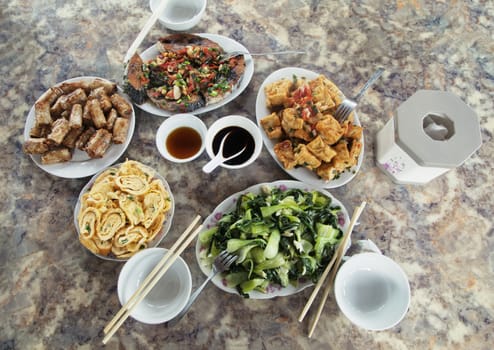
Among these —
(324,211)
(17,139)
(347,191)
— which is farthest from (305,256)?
(17,139)

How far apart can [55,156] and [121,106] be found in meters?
0.46

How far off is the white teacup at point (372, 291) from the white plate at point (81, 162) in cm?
138

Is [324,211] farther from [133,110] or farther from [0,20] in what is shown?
[0,20]

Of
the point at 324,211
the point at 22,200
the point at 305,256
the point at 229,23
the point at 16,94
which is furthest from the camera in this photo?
the point at 229,23

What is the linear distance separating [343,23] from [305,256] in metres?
1.69

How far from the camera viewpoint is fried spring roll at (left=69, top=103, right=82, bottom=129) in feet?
6.88

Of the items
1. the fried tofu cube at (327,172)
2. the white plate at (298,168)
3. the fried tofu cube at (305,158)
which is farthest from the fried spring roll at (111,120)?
the fried tofu cube at (327,172)

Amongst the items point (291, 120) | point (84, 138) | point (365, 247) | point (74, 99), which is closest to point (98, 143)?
point (84, 138)

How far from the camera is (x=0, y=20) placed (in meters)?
2.59

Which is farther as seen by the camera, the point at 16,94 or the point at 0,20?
A: the point at 0,20

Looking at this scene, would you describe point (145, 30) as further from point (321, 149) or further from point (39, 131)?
point (321, 149)

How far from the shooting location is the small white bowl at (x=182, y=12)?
7.95ft

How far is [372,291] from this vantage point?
185 centimetres

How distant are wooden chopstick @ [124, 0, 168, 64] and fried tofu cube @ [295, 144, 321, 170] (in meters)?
1.15
